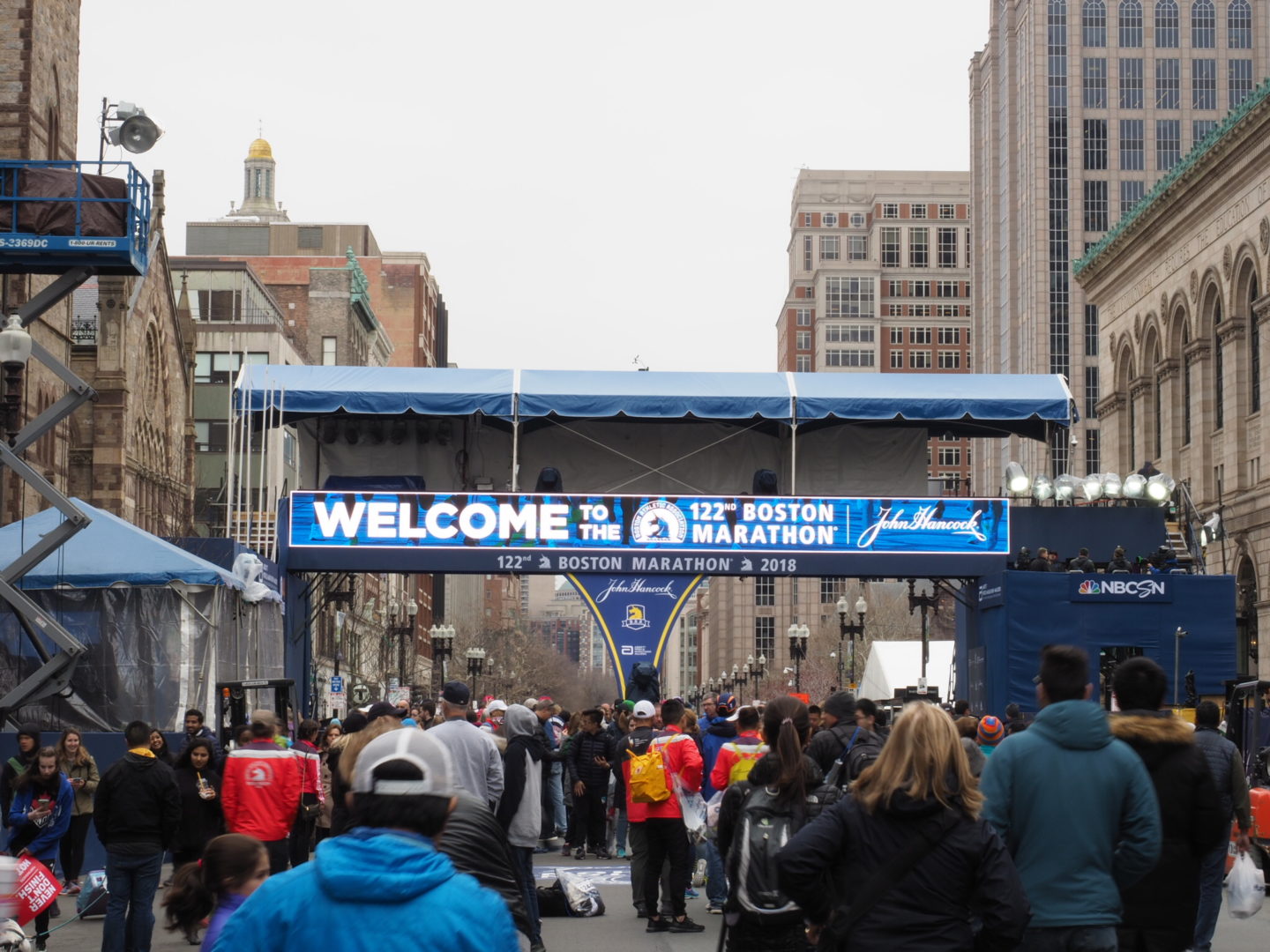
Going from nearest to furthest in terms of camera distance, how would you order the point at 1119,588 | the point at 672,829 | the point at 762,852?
the point at 762,852 < the point at 672,829 < the point at 1119,588

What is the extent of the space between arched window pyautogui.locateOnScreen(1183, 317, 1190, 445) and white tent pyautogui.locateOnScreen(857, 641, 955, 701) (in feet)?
57.4

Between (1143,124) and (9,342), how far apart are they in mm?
104035

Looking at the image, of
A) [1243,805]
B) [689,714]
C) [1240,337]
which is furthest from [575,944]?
[1240,337]

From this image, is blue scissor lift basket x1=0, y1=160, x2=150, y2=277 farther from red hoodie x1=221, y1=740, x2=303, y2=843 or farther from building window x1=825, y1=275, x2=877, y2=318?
building window x1=825, y1=275, x2=877, y2=318

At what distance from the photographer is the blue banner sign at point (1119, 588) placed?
3095 centimetres

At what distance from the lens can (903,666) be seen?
4738 cm

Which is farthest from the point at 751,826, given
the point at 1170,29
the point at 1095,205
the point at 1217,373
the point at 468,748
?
the point at 1170,29

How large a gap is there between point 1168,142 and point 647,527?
3642 inches

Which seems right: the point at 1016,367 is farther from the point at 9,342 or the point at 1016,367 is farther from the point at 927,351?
the point at 9,342

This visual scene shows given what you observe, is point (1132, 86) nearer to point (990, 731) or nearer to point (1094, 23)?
point (1094, 23)

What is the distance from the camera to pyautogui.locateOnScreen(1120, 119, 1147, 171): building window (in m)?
113

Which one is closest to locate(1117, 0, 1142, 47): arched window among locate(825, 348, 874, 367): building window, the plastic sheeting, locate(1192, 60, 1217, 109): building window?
locate(1192, 60, 1217, 109): building window

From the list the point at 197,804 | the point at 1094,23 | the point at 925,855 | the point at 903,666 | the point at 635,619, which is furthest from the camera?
the point at 1094,23

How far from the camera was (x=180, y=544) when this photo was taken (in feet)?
91.9
